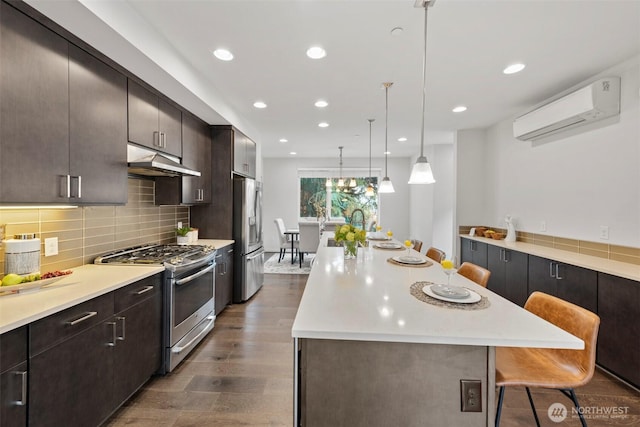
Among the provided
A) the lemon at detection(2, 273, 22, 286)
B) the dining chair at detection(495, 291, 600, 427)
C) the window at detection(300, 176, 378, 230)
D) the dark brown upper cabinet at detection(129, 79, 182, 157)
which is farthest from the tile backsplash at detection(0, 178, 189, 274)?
the window at detection(300, 176, 378, 230)

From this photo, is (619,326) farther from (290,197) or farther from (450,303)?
(290,197)

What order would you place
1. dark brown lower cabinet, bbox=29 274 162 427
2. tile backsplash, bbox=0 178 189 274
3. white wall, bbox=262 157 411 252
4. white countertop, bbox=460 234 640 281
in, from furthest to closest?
white wall, bbox=262 157 411 252, white countertop, bbox=460 234 640 281, tile backsplash, bbox=0 178 189 274, dark brown lower cabinet, bbox=29 274 162 427

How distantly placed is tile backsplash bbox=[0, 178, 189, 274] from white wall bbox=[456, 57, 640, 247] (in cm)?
443

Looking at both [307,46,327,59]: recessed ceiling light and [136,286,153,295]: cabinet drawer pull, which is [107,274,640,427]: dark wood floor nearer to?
[136,286,153,295]: cabinet drawer pull

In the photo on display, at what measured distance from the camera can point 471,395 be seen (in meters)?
1.10

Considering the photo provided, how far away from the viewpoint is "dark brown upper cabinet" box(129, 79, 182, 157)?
219 centimetres

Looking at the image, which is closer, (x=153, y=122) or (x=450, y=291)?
(x=450, y=291)

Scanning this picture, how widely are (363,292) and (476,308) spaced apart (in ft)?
1.83

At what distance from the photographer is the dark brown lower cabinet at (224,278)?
3.21m

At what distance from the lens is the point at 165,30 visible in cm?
197

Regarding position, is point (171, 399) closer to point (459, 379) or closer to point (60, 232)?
point (60, 232)

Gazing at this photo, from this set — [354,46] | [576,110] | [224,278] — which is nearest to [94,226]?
[224,278]

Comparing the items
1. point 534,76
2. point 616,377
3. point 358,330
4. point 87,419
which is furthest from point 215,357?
point 534,76

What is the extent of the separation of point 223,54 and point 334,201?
572 cm
